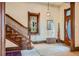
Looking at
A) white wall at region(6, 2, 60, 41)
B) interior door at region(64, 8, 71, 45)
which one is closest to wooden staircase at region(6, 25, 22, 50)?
white wall at region(6, 2, 60, 41)

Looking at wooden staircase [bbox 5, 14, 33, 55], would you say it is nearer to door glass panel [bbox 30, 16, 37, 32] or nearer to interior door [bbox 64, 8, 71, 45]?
door glass panel [bbox 30, 16, 37, 32]

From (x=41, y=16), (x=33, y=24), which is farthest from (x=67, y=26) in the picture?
(x=33, y=24)

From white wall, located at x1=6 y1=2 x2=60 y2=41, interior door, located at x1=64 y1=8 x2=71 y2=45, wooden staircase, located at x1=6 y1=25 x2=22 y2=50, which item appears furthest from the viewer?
interior door, located at x1=64 y1=8 x2=71 y2=45

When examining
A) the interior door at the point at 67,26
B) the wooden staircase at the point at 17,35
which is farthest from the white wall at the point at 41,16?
the interior door at the point at 67,26

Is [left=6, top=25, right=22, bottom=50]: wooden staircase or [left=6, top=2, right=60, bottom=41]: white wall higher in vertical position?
[left=6, top=2, right=60, bottom=41]: white wall

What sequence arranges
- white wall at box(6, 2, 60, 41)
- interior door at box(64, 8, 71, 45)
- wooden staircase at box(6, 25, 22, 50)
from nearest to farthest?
wooden staircase at box(6, 25, 22, 50) → white wall at box(6, 2, 60, 41) → interior door at box(64, 8, 71, 45)

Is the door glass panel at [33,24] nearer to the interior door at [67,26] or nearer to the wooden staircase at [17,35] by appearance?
the wooden staircase at [17,35]

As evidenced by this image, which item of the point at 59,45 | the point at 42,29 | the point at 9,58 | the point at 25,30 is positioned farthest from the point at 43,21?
the point at 9,58

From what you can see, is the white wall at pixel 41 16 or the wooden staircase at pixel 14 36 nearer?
the wooden staircase at pixel 14 36

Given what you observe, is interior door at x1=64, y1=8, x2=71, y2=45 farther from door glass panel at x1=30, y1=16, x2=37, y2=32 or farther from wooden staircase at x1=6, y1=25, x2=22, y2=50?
wooden staircase at x1=6, y1=25, x2=22, y2=50

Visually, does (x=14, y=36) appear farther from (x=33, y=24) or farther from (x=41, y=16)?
(x=41, y=16)

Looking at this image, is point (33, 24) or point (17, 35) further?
point (33, 24)

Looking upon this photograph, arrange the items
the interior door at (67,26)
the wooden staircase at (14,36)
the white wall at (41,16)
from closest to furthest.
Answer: the wooden staircase at (14,36) → the white wall at (41,16) → the interior door at (67,26)

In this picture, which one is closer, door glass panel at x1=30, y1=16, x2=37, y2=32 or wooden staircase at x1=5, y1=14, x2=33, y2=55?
wooden staircase at x1=5, y1=14, x2=33, y2=55
